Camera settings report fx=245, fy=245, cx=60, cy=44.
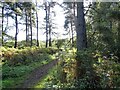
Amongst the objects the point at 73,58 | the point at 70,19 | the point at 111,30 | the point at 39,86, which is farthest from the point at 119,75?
the point at 70,19

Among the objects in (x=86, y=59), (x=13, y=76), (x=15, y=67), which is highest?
(x=86, y=59)

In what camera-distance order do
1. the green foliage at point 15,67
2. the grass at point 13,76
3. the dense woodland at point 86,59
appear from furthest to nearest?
the green foliage at point 15,67 → the grass at point 13,76 → the dense woodland at point 86,59

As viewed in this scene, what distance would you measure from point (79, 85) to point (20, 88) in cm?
312

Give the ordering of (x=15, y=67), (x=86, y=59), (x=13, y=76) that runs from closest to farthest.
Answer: (x=86, y=59) < (x=13, y=76) < (x=15, y=67)

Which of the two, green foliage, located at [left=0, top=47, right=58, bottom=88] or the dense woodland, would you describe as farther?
green foliage, located at [left=0, top=47, right=58, bottom=88]

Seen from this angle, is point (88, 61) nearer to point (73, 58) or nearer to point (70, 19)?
point (73, 58)

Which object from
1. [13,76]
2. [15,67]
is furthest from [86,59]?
[15,67]

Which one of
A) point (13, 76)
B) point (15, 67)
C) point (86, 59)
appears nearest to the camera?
point (86, 59)

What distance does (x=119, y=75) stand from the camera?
9.48 meters

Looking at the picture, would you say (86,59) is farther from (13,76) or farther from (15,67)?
(15,67)

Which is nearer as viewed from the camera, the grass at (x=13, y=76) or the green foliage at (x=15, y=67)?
the grass at (x=13, y=76)

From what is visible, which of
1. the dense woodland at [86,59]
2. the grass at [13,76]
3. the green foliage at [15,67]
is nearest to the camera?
the dense woodland at [86,59]

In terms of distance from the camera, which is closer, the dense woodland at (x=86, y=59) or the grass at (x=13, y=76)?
the dense woodland at (x=86, y=59)

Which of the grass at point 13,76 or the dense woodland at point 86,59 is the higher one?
the dense woodland at point 86,59
